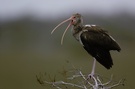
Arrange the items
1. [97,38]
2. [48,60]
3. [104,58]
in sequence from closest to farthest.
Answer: [104,58] < [97,38] < [48,60]

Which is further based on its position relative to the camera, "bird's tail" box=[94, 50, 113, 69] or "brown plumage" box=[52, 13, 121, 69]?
"brown plumage" box=[52, 13, 121, 69]

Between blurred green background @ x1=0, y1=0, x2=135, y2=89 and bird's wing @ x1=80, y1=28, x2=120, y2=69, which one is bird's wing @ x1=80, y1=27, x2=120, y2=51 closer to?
bird's wing @ x1=80, y1=28, x2=120, y2=69

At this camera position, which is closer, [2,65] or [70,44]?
[2,65]

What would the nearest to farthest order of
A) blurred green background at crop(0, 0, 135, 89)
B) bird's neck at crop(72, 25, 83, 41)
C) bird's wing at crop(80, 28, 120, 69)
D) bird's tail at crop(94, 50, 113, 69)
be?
bird's tail at crop(94, 50, 113, 69)
bird's wing at crop(80, 28, 120, 69)
bird's neck at crop(72, 25, 83, 41)
blurred green background at crop(0, 0, 135, 89)

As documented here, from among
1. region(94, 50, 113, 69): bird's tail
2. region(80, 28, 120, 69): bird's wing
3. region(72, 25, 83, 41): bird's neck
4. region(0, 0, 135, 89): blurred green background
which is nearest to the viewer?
region(94, 50, 113, 69): bird's tail

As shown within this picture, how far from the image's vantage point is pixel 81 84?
710cm

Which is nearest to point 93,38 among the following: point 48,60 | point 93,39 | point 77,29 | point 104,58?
point 93,39

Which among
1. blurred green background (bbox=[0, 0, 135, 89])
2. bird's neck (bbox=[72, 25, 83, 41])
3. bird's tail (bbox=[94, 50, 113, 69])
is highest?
blurred green background (bbox=[0, 0, 135, 89])

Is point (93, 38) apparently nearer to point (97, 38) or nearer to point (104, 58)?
point (97, 38)

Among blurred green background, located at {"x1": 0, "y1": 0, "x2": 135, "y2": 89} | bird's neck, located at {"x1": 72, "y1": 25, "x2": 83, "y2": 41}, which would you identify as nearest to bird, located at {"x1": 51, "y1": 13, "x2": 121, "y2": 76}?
bird's neck, located at {"x1": 72, "y1": 25, "x2": 83, "y2": 41}

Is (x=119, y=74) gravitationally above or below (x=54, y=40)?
below

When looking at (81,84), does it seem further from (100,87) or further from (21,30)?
(21,30)

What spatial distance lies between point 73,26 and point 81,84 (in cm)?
144

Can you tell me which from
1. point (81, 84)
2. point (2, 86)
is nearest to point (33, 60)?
point (2, 86)
